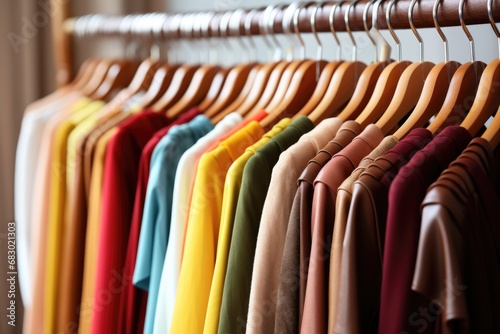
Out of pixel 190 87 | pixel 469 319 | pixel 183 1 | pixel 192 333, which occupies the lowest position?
pixel 192 333

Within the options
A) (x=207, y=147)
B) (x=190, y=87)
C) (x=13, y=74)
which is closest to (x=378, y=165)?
(x=207, y=147)

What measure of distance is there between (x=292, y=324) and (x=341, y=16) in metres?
0.52

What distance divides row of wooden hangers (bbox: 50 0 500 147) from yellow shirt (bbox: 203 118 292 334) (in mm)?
169

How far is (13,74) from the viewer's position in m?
2.12

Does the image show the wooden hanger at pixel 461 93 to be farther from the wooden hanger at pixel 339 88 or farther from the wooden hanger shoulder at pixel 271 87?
the wooden hanger shoulder at pixel 271 87

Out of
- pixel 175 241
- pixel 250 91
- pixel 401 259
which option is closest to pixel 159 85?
pixel 250 91

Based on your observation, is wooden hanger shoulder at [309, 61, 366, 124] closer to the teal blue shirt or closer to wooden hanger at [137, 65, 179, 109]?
the teal blue shirt

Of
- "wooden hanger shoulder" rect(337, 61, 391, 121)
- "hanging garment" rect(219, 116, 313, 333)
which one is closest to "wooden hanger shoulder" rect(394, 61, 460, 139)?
"wooden hanger shoulder" rect(337, 61, 391, 121)

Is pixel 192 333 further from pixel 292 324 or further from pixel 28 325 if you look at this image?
pixel 28 325

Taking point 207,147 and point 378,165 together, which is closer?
point 378,165

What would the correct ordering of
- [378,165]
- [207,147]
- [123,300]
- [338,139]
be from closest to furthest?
1. [378,165]
2. [338,139]
3. [207,147]
4. [123,300]

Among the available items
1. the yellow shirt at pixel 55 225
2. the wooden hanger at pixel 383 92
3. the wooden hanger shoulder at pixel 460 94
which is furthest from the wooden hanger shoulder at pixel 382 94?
the yellow shirt at pixel 55 225

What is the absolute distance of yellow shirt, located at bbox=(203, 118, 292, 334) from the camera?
963 millimetres

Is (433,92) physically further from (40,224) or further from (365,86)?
(40,224)
